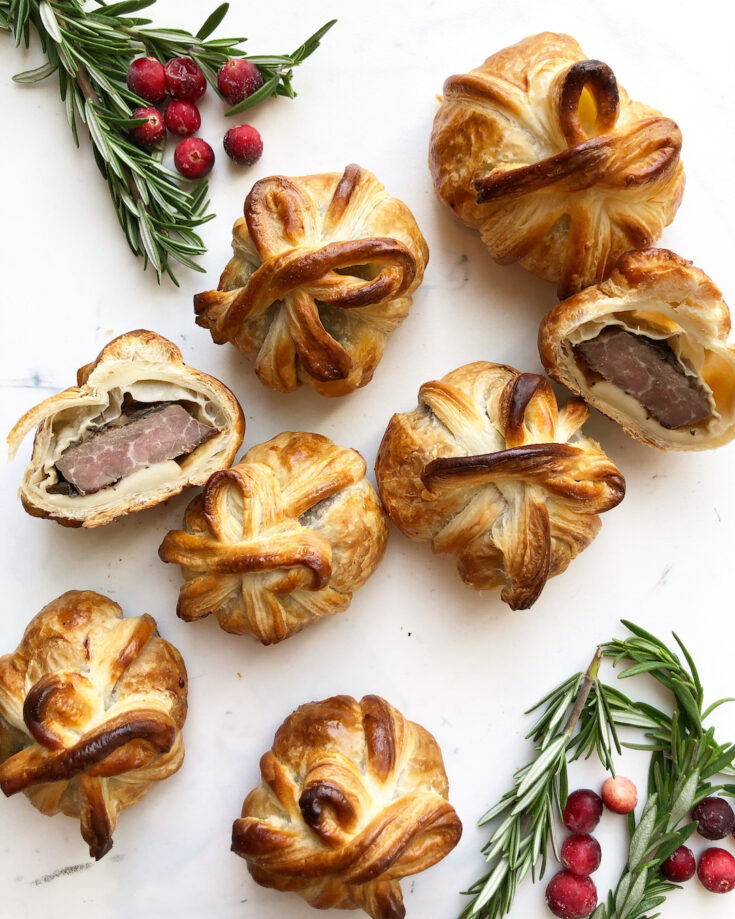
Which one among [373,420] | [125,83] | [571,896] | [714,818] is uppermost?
[125,83]

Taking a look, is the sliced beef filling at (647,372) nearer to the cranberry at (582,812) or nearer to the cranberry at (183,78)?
the cranberry at (582,812)

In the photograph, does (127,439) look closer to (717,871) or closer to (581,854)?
(581,854)

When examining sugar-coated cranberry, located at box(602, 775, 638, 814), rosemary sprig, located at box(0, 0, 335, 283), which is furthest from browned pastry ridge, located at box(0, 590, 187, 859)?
sugar-coated cranberry, located at box(602, 775, 638, 814)

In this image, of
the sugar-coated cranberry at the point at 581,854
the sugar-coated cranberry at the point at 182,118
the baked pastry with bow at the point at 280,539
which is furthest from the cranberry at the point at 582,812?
the sugar-coated cranberry at the point at 182,118

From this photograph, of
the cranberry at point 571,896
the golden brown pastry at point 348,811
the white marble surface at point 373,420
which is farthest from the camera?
the white marble surface at point 373,420

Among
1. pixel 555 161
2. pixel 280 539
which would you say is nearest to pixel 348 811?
pixel 280 539

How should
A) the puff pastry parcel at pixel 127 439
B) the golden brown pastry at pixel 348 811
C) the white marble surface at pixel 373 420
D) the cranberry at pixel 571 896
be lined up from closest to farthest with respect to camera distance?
the golden brown pastry at pixel 348 811 < the puff pastry parcel at pixel 127 439 < the cranberry at pixel 571 896 < the white marble surface at pixel 373 420

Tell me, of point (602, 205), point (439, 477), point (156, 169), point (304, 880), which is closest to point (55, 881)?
point (304, 880)
